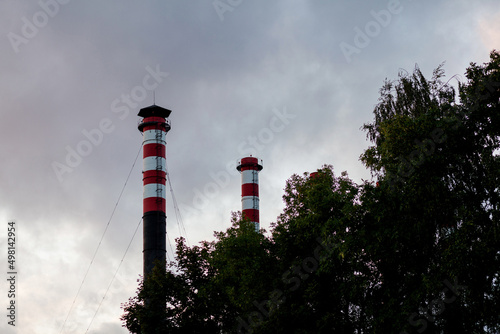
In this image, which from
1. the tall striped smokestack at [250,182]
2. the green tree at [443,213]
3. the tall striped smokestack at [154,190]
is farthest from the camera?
the tall striped smokestack at [250,182]

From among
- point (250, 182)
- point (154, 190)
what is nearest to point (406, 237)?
point (154, 190)

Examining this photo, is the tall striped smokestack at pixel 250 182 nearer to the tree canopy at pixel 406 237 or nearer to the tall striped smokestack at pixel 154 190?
the tall striped smokestack at pixel 154 190

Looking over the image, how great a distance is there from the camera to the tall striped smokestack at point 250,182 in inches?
2558

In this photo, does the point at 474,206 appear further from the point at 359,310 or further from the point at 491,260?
the point at 359,310

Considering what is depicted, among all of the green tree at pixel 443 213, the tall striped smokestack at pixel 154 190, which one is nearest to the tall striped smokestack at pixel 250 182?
the tall striped smokestack at pixel 154 190

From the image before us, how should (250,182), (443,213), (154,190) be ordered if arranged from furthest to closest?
(250,182)
(154,190)
(443,213)

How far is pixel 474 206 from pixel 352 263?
4482 mm

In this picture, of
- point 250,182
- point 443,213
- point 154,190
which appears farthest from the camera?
point 250,182

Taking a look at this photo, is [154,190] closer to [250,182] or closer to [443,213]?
[250,182]

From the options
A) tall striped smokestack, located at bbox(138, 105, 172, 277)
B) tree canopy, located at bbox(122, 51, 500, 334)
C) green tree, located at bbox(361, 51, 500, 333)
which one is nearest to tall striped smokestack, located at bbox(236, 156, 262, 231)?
tall striped smokestack, located at bbox(138, 105, 172, 277)

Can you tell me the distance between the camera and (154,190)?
50.4 meters

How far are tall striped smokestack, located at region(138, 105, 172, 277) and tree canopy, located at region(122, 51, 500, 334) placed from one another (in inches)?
945

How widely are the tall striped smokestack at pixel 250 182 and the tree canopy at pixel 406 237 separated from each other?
126ft

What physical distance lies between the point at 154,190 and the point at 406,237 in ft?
114
